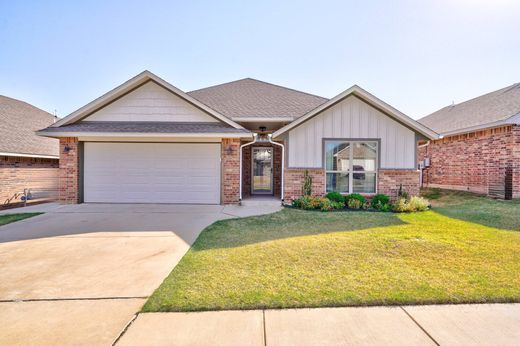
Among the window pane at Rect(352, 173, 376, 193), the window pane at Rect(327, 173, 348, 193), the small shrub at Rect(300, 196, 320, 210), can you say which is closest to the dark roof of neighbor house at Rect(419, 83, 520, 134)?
the window pane at Rect(352, 173, 376, 193)

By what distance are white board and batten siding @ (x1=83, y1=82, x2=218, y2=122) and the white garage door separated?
3.35 ft

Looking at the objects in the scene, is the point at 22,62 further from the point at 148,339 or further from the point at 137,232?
the point at 148,339

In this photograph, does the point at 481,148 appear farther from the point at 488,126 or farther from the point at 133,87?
the point at 133,87

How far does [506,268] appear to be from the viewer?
4.14 meters

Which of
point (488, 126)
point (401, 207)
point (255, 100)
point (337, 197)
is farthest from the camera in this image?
point (255, 100)

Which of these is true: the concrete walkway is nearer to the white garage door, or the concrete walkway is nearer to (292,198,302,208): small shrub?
(292,198,302,208): small shrub

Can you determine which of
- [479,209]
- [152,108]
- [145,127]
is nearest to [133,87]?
[152,108]

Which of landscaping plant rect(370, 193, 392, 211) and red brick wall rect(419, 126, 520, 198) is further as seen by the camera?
red brick wall rect(419, 126, 520, 198)

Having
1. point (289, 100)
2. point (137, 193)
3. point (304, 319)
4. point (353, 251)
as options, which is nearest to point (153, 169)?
point (137, 193)

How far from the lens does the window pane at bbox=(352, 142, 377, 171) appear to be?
409 inches

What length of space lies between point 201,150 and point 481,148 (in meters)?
13.2

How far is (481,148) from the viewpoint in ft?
43.1

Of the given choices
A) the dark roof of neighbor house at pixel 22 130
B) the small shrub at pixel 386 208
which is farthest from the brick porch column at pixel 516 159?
the dark roof of neighbor house at pixel 22 130

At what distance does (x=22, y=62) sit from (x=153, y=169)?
8359mm
